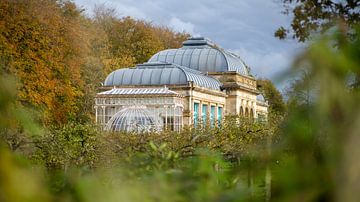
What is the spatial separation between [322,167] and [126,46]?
5329 cm

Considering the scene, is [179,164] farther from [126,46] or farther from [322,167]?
[126,46]

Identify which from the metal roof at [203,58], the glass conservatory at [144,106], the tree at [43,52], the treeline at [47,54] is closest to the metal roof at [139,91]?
the glass conservatory at [144,106]

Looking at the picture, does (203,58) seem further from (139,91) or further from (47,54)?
(47,54)

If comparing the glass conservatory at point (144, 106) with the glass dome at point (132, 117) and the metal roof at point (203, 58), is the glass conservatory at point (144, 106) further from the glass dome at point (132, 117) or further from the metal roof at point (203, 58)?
the metal roof at point (203, 58)

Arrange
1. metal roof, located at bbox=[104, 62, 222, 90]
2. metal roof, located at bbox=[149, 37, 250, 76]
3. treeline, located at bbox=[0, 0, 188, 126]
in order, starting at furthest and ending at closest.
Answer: metal roof, located at bbox=[149, 37, 250, 76]
metal roof, located at bbox=[104, 62, 222, 90]
treeline, located at bbox=[0, 0, 188, 126]

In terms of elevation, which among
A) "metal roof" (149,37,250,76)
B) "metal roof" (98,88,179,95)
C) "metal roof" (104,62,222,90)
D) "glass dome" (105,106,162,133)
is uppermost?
"metal roof" (149,37,250,76)

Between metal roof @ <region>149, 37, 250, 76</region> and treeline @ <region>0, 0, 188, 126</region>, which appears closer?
treeline @ <region>0, 0, 188, 126</region>

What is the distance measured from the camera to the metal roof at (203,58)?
46594 mm

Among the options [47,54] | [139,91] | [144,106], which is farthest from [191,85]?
[47,54]

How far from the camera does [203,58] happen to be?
156ft

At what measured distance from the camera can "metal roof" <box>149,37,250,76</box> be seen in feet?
153

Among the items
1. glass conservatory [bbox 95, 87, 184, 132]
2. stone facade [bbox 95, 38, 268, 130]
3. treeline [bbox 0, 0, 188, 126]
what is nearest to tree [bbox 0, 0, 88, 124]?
treeline [bbox 0, 0, 188, 126]

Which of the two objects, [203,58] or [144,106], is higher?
[203,58]

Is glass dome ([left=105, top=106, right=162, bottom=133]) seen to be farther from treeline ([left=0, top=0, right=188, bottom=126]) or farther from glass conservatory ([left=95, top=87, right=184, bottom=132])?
treeline ([left=0, top=0, right=188, bottom=126])
